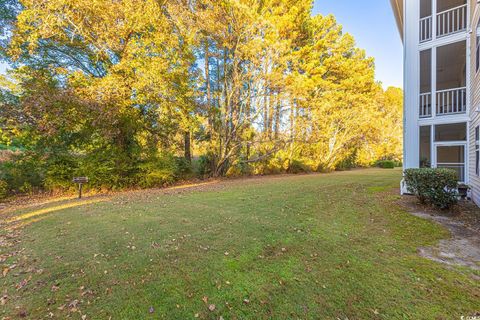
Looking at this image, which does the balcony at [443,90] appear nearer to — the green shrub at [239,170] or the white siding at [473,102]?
the white siding at [473,102]

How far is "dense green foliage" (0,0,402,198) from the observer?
365 inches

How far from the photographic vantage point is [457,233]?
4617 millimetres

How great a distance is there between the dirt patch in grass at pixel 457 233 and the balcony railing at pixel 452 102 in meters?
3.43

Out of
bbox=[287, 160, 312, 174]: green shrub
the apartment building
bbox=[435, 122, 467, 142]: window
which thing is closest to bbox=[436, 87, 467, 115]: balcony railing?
the apartment building

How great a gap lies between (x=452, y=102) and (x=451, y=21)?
3.27 meters

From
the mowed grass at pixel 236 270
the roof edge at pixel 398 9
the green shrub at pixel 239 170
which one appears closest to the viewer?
the mowed grass at pixel 236 270

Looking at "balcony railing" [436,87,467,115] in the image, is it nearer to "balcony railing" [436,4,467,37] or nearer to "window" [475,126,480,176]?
"window" [475,126,480,176]

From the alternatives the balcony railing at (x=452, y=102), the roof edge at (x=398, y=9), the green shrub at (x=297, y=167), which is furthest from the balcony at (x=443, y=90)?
the green shrub at (x=297, y=167)

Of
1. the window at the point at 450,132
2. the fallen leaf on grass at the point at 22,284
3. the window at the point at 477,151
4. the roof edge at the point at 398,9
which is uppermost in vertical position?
the roof edge at the point at 398,9

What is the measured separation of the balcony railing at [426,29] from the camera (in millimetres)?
8444

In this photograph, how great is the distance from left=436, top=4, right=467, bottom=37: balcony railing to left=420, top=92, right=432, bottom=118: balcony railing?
2.18m

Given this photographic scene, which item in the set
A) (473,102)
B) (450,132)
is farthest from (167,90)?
(450,132)

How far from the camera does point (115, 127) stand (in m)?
11.0

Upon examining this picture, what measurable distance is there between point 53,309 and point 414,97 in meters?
11.5
